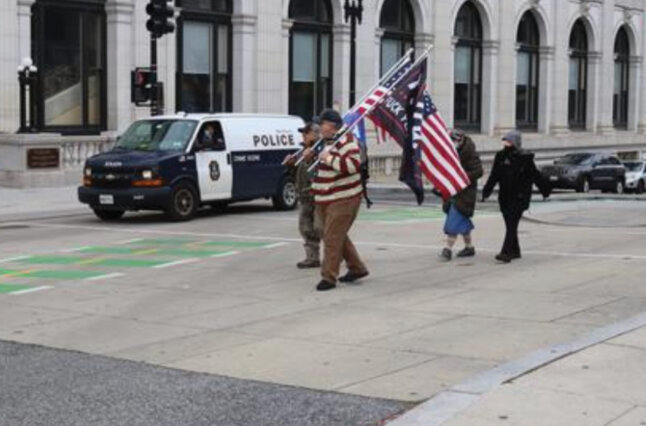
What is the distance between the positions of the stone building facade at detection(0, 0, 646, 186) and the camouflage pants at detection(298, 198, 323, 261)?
17.8 metres

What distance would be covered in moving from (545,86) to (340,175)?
43285mm

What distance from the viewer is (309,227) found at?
41.0 ft

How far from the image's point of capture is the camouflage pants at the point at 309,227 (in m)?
12.5

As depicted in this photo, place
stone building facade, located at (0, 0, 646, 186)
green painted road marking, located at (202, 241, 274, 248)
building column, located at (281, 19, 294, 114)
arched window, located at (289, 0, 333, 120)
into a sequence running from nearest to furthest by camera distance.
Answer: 1. green painted road marking, located at (202, 241, 274, 248)
2. stone building facade, located at (0, 0, 646, 186)
3. building column, located at (281, 19, 294, 114)
4. arched window, located at (289, 0, 333, 120)

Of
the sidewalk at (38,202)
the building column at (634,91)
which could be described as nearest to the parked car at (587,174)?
the sidewalk at (38,202)

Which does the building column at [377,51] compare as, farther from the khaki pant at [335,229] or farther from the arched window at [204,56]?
the khaki pant at [335,229]

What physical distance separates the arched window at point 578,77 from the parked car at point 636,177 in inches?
610

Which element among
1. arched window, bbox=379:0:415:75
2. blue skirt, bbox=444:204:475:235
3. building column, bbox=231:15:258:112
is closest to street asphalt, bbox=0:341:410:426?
blue skirt, bbox=444:204:475:235

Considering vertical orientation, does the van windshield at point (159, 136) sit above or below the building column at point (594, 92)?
below

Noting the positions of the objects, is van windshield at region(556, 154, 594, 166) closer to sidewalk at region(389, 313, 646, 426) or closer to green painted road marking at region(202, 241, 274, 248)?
green painted road marking at region(202, 241, 274, 248)

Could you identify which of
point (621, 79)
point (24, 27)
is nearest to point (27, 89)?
point (24, 27)

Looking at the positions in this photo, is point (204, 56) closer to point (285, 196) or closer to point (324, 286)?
point (285, 196)

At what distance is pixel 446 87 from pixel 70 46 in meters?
19.3

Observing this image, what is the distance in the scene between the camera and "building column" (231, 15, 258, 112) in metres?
34.7
